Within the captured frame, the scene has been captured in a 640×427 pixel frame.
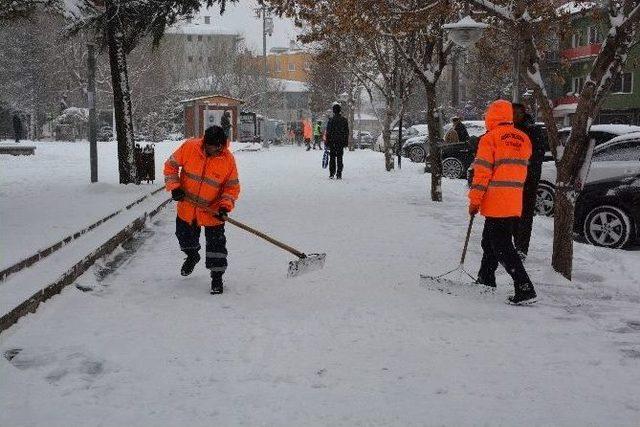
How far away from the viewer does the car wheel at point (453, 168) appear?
64.5 feet

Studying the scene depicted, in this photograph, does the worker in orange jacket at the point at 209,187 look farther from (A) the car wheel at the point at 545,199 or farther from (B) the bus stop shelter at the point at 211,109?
(B) the bus stop shelter at the point at 211,109

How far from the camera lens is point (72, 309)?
18.4 feet

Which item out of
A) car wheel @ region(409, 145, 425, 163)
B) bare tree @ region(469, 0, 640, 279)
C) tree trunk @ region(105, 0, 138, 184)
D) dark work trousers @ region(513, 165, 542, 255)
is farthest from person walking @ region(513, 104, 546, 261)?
car wheel @ region(409, 145, 425, 163)

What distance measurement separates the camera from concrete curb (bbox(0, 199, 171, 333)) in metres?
5.07

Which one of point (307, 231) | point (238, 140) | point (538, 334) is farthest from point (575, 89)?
point (538, 334)

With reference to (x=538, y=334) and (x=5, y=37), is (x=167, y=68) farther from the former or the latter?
(x=538, y=334)

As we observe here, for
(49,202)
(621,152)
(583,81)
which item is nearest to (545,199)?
(621,152)

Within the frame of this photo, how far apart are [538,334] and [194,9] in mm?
11236

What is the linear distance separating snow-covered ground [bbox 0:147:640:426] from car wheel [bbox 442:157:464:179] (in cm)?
1138

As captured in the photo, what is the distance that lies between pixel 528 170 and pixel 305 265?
2715mm

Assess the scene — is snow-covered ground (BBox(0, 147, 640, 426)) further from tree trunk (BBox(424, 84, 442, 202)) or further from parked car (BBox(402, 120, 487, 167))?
parked car (BBox(402, 120, 487, 167))

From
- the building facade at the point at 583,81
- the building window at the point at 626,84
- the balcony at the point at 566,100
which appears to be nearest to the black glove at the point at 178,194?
the building facade at the point at 583,81

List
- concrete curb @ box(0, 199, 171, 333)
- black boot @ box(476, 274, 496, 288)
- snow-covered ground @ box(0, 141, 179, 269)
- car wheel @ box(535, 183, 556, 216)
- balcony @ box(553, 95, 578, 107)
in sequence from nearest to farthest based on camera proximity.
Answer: concrete curb @ box(0, 199, 171, 333), black boot @ box(476, 274, 496, 288), snow-covered ground @ box(0, 141, 179, 269), car wheel @ box(535, 183, 556, 216), balcony @ box(553, 95, 578, 107)

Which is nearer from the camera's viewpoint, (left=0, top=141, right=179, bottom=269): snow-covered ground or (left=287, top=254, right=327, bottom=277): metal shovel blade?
(left=287, top=254, right=327, bottom=277): metal shovel blade
